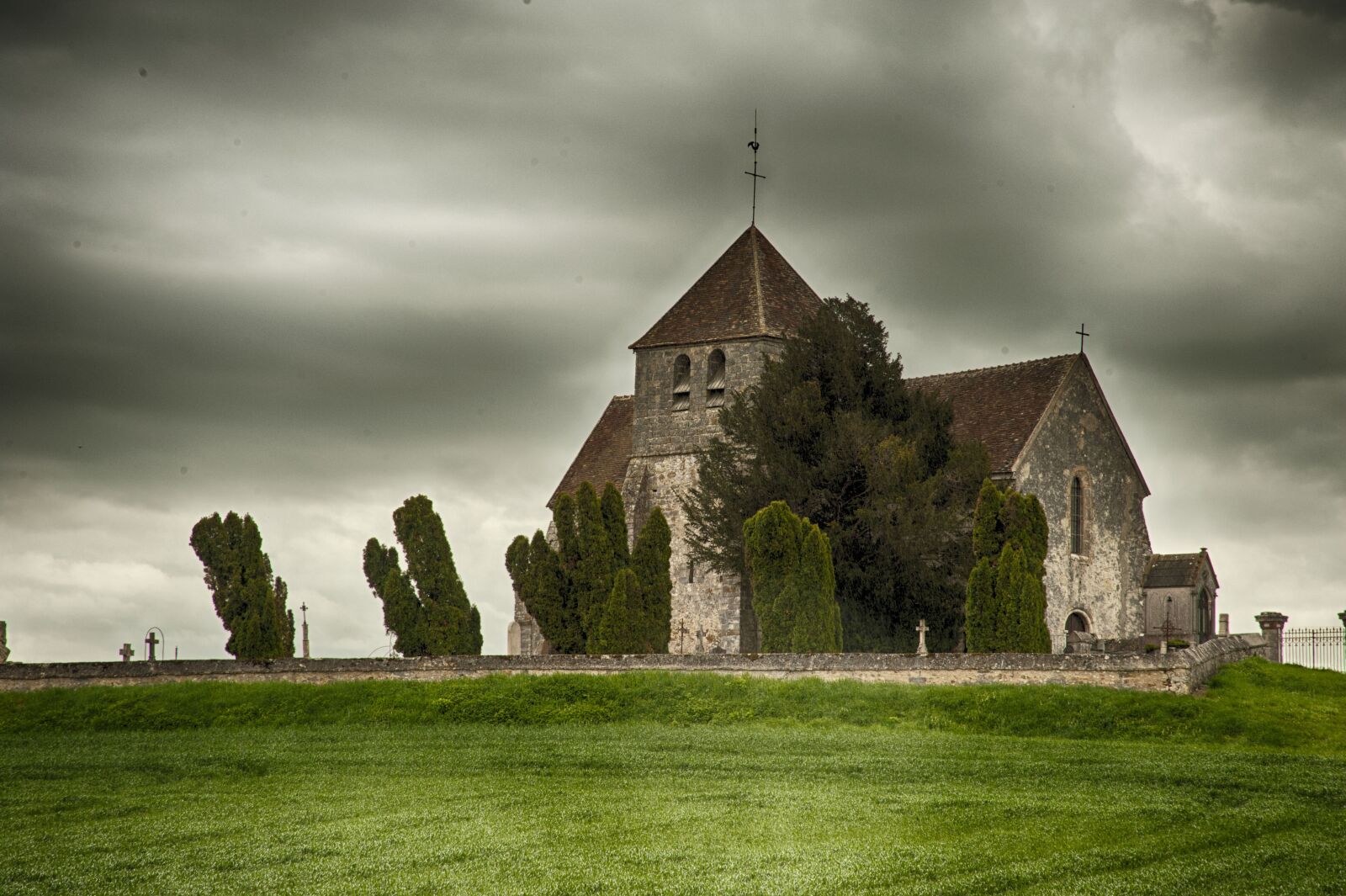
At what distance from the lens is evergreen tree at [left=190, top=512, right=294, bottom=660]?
34.3 metres

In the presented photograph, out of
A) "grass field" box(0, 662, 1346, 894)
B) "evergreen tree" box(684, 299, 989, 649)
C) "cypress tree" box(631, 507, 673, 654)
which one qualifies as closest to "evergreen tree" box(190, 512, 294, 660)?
"grass field" box(0, 662, 1346, 894)

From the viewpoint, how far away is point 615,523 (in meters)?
34.2

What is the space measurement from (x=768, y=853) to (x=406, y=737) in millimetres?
12003

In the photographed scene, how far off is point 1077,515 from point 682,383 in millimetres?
11491

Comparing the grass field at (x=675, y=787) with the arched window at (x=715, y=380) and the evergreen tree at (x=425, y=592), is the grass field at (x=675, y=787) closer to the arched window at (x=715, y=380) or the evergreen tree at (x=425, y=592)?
the evergreen tree at (x=425, y=592)

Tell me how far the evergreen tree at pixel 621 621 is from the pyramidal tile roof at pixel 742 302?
Result: 990cm

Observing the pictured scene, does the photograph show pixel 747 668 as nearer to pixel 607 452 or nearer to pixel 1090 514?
pixel 1090 514

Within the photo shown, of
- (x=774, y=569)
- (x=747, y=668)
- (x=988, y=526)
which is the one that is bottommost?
(x=747, y=668)

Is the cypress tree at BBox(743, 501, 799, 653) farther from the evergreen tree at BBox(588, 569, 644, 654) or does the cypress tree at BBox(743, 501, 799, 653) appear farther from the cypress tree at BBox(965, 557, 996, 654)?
the cypress tree at BBox(965, 557, 996, 654)

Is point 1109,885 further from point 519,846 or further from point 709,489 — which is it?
point 709,489

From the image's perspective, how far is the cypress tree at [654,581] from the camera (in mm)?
32562

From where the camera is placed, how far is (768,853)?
13.2 m

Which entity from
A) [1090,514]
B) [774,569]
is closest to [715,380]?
A: [774,569]

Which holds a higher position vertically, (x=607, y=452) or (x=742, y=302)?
(x=742, y=302)
